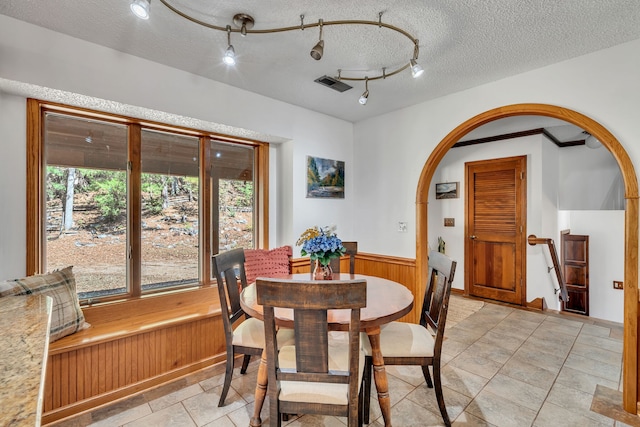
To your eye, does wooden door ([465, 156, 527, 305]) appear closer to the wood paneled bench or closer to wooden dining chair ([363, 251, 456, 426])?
wooden dining chair ([363, 251, 456, 426])

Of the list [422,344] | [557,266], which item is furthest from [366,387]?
[557,266]

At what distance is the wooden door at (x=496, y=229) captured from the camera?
437cm

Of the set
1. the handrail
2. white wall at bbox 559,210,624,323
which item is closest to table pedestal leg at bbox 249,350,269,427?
the handrail

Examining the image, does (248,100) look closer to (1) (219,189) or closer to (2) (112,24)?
(1) (219,189)

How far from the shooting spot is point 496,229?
4.61 meters

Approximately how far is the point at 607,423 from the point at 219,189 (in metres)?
3.57

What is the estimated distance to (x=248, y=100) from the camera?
302 cm

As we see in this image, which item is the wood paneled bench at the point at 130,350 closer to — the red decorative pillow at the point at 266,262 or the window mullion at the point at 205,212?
the window mullion at the point at 205,212

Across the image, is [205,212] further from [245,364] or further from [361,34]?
[361,34]

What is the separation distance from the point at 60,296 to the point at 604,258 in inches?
249

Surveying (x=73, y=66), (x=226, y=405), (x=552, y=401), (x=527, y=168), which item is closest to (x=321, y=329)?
(x=226, y=405)

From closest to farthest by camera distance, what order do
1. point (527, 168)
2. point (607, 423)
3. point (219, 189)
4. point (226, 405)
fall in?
1. point (607, 423)
2. point (226, 405)
3. point (219, 189)
4. point (527, 168)

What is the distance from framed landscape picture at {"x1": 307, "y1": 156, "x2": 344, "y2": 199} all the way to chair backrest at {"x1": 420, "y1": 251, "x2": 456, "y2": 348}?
1.70 metres

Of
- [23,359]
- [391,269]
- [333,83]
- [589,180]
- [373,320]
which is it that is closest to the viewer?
[23,359]
